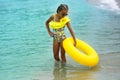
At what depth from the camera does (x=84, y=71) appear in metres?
7.83

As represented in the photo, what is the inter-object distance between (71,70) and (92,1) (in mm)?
11087

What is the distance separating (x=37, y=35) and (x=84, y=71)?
3.81m

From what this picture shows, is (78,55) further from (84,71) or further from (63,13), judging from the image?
(63,13)

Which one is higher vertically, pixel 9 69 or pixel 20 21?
pixel 20 21

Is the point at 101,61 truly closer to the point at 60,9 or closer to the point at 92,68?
the point at 92,68

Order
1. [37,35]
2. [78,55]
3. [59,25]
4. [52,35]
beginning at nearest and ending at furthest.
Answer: [78,55] < [59,25] < [52,35] < [37,35]

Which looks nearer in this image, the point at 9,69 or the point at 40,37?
the point at 9,69

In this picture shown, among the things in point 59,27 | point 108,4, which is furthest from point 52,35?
point 108,4

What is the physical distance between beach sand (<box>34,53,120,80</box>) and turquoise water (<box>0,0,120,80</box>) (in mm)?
124

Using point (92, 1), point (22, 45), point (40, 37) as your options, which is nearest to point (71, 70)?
point (22, 45)

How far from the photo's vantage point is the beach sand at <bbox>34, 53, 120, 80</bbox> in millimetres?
7512

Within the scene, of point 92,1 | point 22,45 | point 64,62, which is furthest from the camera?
point 92,1

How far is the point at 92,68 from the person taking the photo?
7965 millimetres

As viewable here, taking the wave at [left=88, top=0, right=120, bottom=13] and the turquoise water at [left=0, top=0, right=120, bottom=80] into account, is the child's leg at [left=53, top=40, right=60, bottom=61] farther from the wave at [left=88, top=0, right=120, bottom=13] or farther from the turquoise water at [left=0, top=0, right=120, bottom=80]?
the wave at [left=88, top=0, right=120, bottom=13]
